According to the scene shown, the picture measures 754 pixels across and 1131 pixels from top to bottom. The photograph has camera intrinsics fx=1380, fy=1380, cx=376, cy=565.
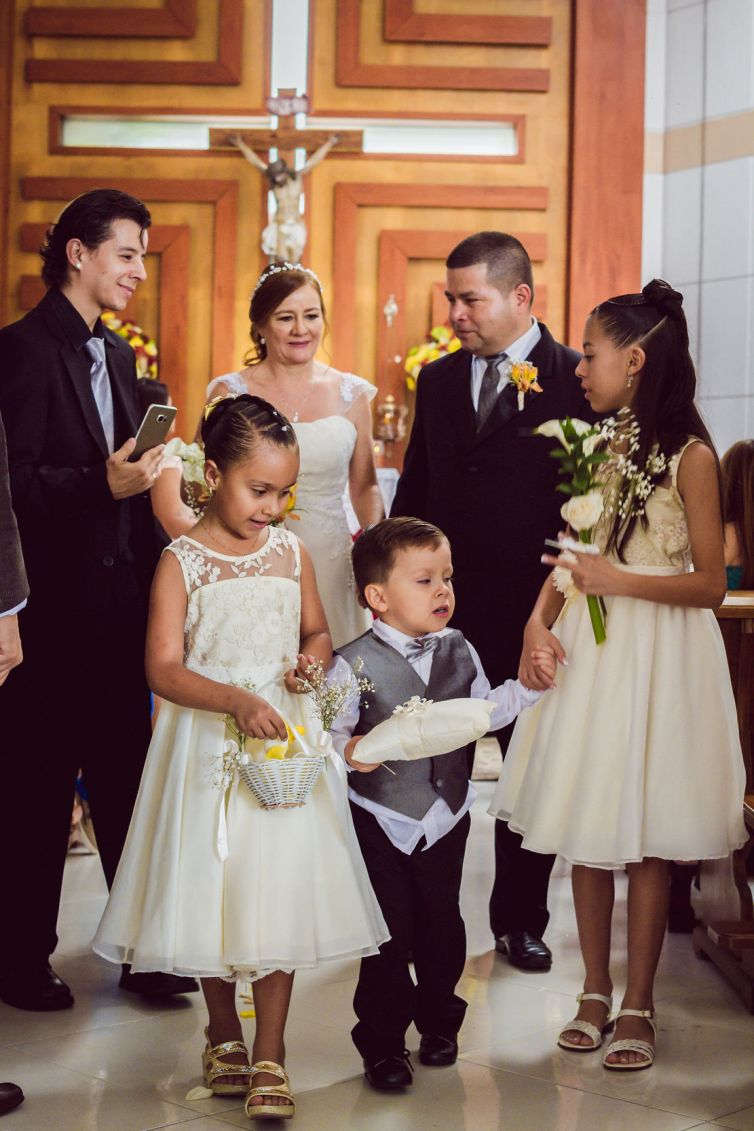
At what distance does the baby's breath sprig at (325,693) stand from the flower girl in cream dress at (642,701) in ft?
1.46

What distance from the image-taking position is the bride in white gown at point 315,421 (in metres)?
4.15

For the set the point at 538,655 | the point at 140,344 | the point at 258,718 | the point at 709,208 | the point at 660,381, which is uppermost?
the point at 709,208

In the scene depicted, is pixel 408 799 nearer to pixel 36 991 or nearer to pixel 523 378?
pixel 36 991

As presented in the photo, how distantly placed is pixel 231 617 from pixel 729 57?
7240mm

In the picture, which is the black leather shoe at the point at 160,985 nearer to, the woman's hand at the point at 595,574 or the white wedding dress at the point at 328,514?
the white wedding dress at the point at 328,514

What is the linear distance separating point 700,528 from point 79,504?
4.80ft

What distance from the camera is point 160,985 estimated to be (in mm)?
3414

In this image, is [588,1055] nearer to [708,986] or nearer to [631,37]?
[708,986]

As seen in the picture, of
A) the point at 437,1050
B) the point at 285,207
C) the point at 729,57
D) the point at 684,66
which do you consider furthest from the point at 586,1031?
the point at 684,66

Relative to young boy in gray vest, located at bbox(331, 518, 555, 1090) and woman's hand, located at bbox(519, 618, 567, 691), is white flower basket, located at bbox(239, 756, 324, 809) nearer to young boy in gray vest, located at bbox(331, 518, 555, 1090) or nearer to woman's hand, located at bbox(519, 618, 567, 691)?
young boy in gray vest, located at bbox(331, 518, 555, 1090)

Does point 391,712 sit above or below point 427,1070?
above

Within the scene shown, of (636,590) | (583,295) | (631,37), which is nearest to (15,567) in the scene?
(636,590)

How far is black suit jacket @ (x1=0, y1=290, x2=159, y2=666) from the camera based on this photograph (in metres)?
3.35

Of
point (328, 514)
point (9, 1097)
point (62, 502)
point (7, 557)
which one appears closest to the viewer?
point (7, 557)
